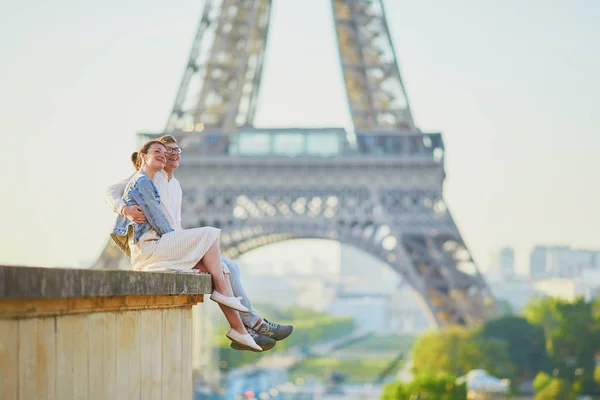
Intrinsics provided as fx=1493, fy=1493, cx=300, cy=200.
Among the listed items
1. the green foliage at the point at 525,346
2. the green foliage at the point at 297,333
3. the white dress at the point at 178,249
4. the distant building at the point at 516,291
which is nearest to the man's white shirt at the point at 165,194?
the white dress at the point at 178,249

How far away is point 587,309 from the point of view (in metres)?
59.2

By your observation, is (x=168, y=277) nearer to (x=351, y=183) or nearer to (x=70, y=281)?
(x=70, y=281)

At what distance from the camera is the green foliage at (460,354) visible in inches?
1822

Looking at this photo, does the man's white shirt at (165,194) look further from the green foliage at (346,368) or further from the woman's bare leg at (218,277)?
the green foliage at (346,368)

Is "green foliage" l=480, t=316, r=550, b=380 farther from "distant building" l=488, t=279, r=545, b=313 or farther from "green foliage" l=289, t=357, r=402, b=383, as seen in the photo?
"distant building" l=488, t=279, r=545, b=313

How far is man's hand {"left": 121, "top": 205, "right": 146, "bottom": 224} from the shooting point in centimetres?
734

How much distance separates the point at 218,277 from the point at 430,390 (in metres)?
34.4

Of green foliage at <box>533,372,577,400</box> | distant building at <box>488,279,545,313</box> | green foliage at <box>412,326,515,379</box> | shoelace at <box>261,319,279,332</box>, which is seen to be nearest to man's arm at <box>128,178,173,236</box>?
shoelace at <box>261,319,279,332</box>

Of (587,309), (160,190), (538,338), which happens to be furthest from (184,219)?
(160,190)

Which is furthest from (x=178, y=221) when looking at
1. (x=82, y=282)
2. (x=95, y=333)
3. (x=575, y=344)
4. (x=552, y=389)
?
(x=575, y=344)

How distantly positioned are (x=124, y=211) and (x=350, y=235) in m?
35.6

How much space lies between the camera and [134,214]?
24.1 feet

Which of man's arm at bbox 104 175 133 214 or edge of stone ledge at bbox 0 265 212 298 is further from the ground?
man's arm at bbox 104 175 133 214

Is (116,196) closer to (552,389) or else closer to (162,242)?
(162,242)
